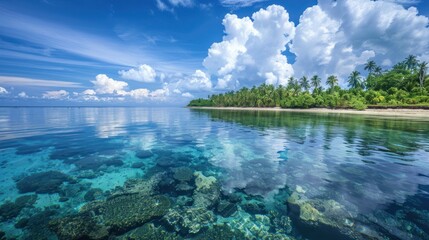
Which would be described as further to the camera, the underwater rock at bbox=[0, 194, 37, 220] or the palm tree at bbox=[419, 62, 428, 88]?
the palm tree at bbox=[419, 62, 428, 88]

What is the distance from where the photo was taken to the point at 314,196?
30.3ft

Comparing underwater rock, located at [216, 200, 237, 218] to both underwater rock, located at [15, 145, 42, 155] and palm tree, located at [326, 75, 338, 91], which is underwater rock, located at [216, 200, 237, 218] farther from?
palm tree, located at [326, 75, 338, 91]

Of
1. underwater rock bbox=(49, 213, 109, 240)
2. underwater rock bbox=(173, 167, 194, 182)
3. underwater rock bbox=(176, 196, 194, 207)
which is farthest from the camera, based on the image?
underwater rock bbox=(173, 167, 194, 182)

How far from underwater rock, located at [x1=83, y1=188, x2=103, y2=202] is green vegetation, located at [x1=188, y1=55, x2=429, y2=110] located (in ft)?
333

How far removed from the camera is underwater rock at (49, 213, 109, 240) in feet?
21.4

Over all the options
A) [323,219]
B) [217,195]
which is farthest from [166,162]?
[323,219]

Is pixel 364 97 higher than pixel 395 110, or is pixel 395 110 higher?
pixel 364 97

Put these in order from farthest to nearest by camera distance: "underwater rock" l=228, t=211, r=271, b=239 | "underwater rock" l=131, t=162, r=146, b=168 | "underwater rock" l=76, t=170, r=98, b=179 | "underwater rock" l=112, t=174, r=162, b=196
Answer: "underwater rock" l=131, t=162, r=146, b=168, "underwater rock" l=76, t=170, r=98, b=179, "underwater rock" l=112, t=174, r=162, b=196, "underwater rock" l=228, t=211, r=271, b=239

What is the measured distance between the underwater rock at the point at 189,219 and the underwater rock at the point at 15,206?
21.4ft

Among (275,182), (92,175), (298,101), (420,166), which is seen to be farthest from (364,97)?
(92,175)

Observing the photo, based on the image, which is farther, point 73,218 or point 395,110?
point 395,110

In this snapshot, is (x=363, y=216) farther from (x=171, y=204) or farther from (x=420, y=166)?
(x=420, y=166)

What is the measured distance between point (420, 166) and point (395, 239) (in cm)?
1158

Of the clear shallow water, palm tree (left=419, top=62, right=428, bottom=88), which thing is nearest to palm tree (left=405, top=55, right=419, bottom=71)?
palm tree (left=419, top=62, right=428, bottom=88)
